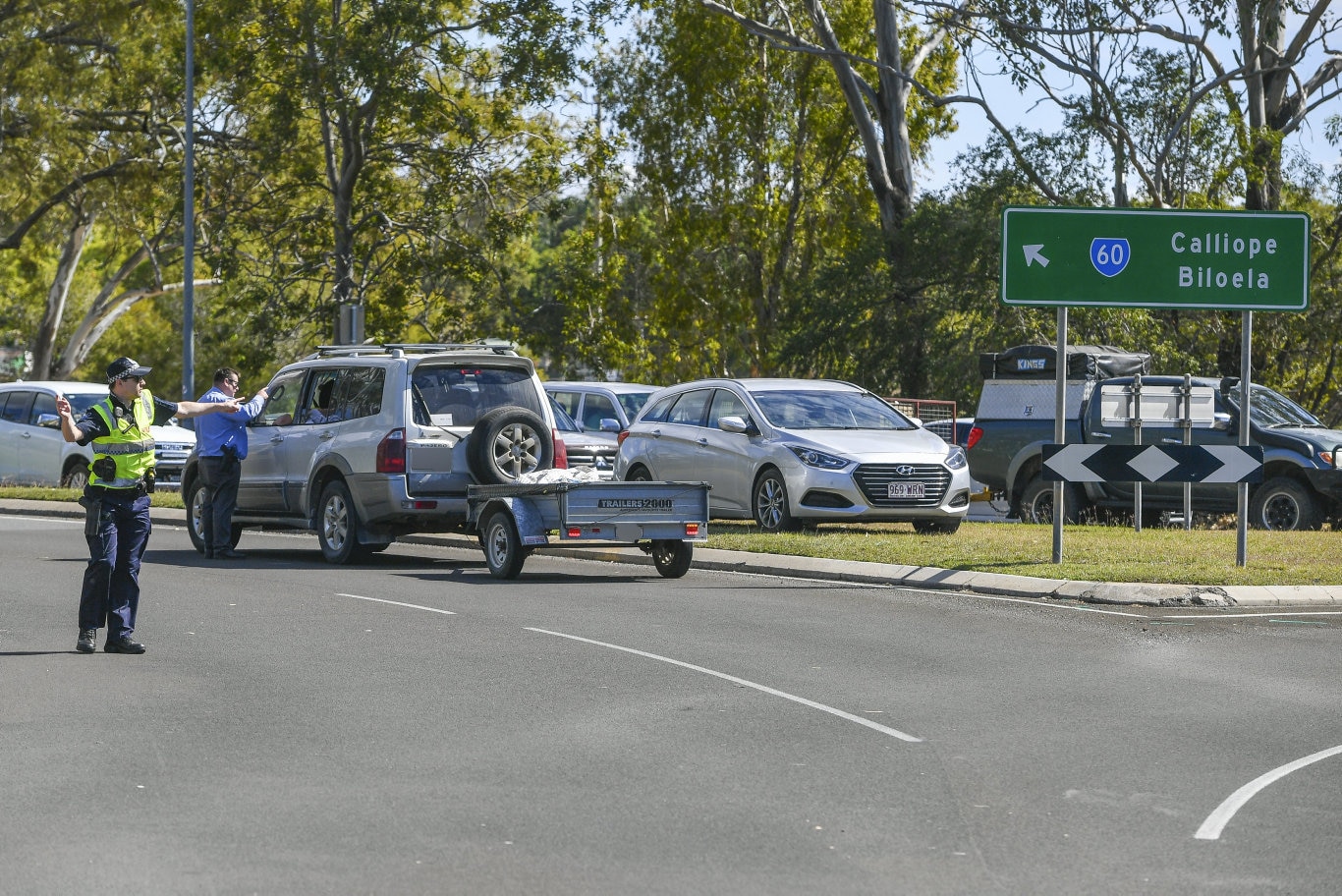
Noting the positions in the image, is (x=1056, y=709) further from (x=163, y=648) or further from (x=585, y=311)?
(x=585, y=311)

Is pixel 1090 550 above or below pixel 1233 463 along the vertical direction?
below

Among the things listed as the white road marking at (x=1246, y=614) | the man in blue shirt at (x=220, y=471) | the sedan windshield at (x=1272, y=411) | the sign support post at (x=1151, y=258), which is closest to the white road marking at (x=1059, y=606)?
the white road marking at (x=1246, y=614)

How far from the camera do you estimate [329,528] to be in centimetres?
1775

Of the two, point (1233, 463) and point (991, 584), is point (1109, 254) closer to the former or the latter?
point (1233, 463)

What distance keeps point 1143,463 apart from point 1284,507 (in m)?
5.46

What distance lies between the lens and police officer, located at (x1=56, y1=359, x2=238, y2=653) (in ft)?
36.4

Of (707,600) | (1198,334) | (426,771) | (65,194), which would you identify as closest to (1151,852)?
(426,771)

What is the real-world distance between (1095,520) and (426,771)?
16.2 m

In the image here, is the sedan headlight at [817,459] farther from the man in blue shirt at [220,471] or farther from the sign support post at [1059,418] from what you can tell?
the man in blue shirt at [220,471]

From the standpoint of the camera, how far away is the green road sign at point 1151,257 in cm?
1689

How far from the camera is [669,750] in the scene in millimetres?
8117

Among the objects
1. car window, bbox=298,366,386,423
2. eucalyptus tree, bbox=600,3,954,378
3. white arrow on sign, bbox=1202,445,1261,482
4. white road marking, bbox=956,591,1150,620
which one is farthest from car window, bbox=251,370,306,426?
eucalyptus tree, bbox=600,3,954,378

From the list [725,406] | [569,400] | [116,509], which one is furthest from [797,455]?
[116,509]

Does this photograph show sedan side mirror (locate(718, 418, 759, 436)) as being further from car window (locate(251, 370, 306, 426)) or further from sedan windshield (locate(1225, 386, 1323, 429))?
sedan windshield (locate(1225, 386, 1323, 429))
